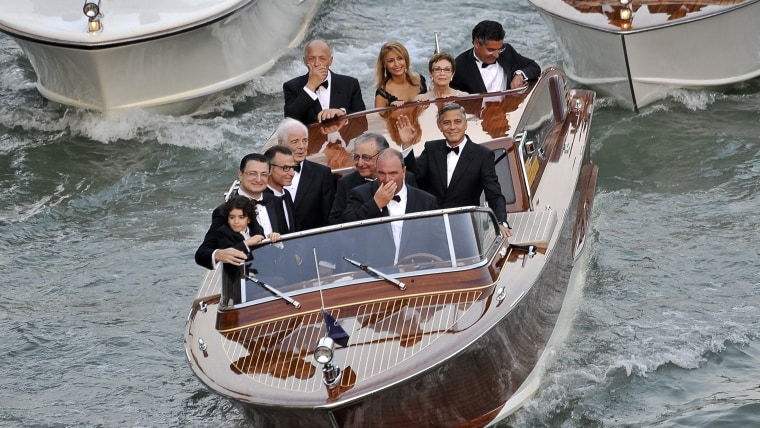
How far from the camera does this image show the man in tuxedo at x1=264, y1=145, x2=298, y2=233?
7168 mm

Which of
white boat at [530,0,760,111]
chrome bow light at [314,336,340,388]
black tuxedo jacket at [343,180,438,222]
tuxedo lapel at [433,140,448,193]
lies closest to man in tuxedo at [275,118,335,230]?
black tuxedo jacket at [343,180,438,222]

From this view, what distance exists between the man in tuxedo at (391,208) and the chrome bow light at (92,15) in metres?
5.86

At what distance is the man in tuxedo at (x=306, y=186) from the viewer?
7527mm

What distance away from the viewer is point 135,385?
8328mm

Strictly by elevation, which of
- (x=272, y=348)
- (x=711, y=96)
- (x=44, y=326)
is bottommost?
(x=711, y=96)

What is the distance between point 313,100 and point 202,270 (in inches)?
67.3

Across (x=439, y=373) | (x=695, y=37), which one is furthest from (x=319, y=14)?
(x=439, y=373)

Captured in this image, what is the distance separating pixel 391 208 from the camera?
7.04m

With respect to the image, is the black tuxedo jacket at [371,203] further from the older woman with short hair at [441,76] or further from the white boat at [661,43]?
the white boat at [661,43]

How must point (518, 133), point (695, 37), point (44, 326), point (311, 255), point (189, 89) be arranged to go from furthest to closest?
1. point (189, 89)
2. point (695, 37)
3. point (44, 326)
4. point (518, 133)
5. point (311, 255)

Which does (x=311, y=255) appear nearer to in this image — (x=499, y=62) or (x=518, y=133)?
(x=518, y=133)

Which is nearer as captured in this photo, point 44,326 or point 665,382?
point 665,382

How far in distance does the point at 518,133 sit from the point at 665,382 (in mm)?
1754

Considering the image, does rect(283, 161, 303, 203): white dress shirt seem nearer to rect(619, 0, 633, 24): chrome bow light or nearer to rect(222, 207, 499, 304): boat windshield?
rect(222, 207, 499, 304): boat windshield
